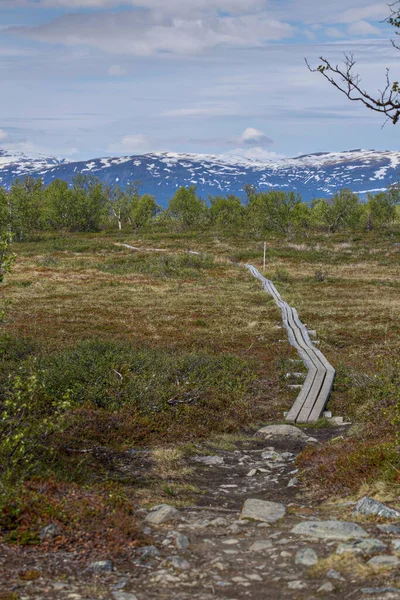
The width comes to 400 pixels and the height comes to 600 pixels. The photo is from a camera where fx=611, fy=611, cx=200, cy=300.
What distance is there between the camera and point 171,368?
51.8 feet

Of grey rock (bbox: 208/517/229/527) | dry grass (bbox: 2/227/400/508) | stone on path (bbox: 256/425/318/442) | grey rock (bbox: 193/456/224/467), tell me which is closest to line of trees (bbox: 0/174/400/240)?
dry grass (bbox: 2/227/400/508)

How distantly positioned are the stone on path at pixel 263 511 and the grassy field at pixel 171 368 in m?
1.14

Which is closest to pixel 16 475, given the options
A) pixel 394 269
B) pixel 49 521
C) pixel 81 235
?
pixel 49 521

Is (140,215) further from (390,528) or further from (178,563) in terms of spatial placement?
(178,563)

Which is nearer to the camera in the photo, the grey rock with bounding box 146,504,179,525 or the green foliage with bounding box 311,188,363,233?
the grey rock with bounding box 146,504,179,525

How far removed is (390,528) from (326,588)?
5.61 ft

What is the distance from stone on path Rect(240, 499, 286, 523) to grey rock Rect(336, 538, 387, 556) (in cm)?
138

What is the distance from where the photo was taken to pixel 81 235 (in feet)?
306

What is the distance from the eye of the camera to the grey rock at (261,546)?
6560 millimetres

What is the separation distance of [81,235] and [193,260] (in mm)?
46617

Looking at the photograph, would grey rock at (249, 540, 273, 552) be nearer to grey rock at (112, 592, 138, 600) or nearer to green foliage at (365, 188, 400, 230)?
grey rock at (112, 592, 138, 600)

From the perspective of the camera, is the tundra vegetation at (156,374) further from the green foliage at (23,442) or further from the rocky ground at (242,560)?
Result: the rocky ground at (242,560)

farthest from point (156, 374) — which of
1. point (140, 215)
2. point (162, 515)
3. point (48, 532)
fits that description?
point (140, 215)

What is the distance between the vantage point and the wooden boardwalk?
46.9 feet
